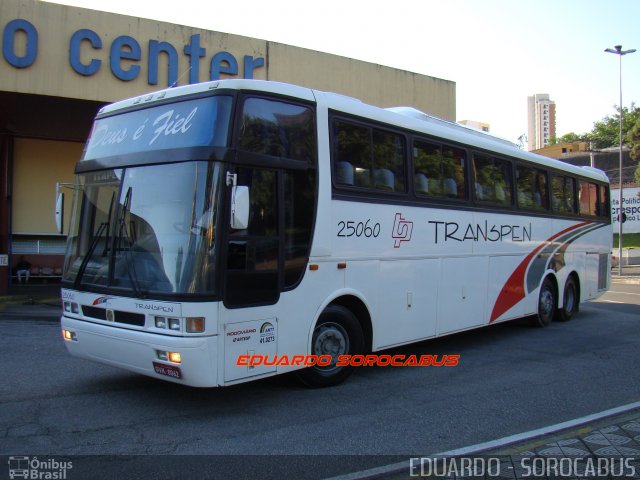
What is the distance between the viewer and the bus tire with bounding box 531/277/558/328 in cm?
1140

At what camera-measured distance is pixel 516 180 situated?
33.6 feet

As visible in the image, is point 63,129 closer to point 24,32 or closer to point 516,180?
point 24,32

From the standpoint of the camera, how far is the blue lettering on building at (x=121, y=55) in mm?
13016

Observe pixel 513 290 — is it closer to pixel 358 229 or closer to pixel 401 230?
pixel 401 230

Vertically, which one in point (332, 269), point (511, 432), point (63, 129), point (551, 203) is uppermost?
point (63, 129)

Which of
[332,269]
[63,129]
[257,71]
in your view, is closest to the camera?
[332,269]

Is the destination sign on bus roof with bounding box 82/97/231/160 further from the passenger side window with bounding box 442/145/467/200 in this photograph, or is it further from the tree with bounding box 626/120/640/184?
the tree with bounding box 626/120/640/184

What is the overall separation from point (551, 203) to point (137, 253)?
880cm

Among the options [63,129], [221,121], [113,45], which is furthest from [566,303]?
[63,129]

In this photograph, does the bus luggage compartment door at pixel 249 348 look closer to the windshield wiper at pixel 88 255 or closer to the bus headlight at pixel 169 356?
the bus headlight at pixel 169 356

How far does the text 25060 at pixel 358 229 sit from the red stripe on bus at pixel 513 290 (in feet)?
11.9

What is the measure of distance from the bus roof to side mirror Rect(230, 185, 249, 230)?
1106 mm

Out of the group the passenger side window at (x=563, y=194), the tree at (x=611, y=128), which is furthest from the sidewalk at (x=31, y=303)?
the tree at (x=611, y=128)

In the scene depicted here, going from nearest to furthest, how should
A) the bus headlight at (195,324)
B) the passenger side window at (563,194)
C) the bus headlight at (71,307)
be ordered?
the bus headlight at (195,324) → the bus headlight at (71,307) → the passenger side window at (563,194)
